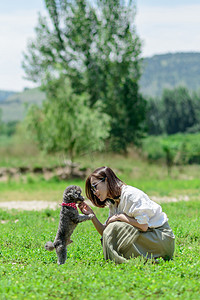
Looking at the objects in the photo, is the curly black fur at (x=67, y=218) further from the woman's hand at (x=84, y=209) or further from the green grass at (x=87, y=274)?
the green grass at (x=87, y=274)

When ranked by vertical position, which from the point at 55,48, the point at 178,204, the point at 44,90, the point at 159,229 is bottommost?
the point at 178,204

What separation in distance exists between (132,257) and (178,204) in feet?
24.6

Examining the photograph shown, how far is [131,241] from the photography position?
5246 millimetres

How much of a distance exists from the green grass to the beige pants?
15 cm

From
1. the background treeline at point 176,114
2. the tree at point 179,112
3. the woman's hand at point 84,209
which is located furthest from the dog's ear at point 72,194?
the tree at point 179,112

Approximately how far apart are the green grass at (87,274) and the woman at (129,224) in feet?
0.63

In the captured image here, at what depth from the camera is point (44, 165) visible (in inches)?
975

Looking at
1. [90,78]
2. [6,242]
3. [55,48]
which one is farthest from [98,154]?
[6,242]

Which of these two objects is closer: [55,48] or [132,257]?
[132,257]

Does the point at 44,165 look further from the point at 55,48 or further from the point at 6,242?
the point at 6,242

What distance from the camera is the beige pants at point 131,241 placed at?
5.26 m

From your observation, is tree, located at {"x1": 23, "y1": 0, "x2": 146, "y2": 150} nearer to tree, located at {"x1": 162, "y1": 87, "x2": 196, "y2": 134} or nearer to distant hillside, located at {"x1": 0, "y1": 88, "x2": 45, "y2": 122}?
tree, located at {"x1": 162, "y1": 87, "x2": 196, "y2": 134}

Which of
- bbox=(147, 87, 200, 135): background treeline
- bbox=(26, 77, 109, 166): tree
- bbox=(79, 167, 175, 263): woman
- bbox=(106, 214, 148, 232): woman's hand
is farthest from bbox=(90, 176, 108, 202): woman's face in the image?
bbox=(147, 87, 200, 135): background treeline

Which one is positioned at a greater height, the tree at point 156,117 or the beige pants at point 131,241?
the tree at point 156,117
